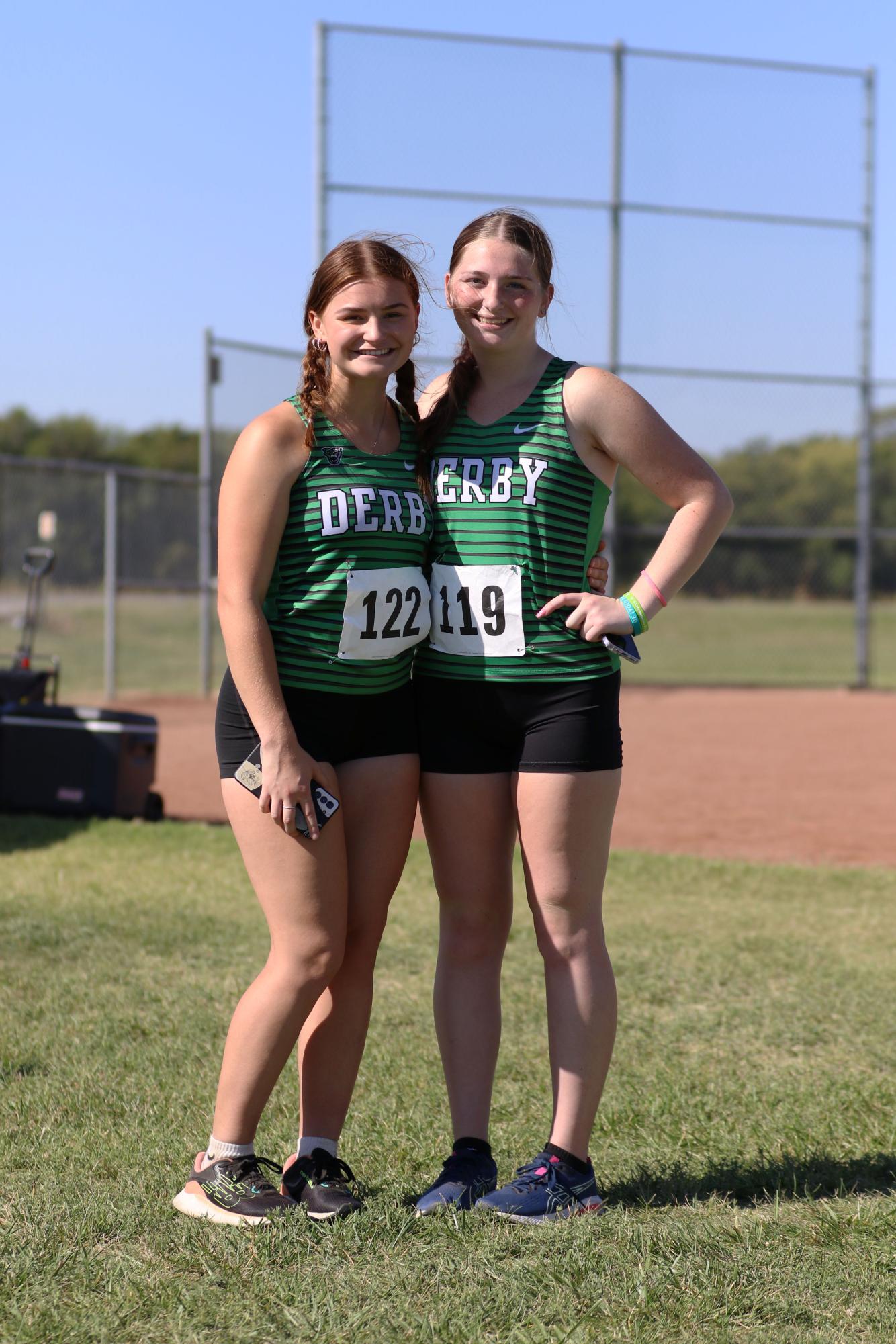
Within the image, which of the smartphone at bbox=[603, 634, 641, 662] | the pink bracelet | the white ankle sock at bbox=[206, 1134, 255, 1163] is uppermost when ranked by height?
the pink bracelet

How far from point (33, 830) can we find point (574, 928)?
4.75 m

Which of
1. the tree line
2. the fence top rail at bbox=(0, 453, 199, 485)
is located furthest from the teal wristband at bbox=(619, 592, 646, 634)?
the tree line

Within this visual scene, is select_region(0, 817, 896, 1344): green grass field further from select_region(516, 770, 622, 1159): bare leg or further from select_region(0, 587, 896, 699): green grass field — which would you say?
select_region(0, 587, 896, 699): green grass field

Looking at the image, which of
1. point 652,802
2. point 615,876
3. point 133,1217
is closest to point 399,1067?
point 133,1217

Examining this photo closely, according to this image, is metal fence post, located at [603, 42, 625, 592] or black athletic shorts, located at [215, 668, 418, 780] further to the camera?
metal fence post, located at [603, 42, 625, 592]

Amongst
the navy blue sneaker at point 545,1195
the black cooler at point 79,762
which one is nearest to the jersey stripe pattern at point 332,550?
the navy blue sneaker at point 545,1195

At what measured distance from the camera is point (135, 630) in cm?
2017

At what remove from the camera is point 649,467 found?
8.85 ft

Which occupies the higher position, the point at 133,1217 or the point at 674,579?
the point at 674,579

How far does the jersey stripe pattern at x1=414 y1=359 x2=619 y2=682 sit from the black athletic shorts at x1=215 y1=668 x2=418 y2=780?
13 centimetres

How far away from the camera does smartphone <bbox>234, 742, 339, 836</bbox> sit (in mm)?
2555

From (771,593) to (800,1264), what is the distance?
1728cm

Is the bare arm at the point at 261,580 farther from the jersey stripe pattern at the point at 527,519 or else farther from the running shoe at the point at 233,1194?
the running shoe at the point at 233,1194

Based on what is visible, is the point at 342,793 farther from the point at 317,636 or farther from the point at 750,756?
the point at 750,756
